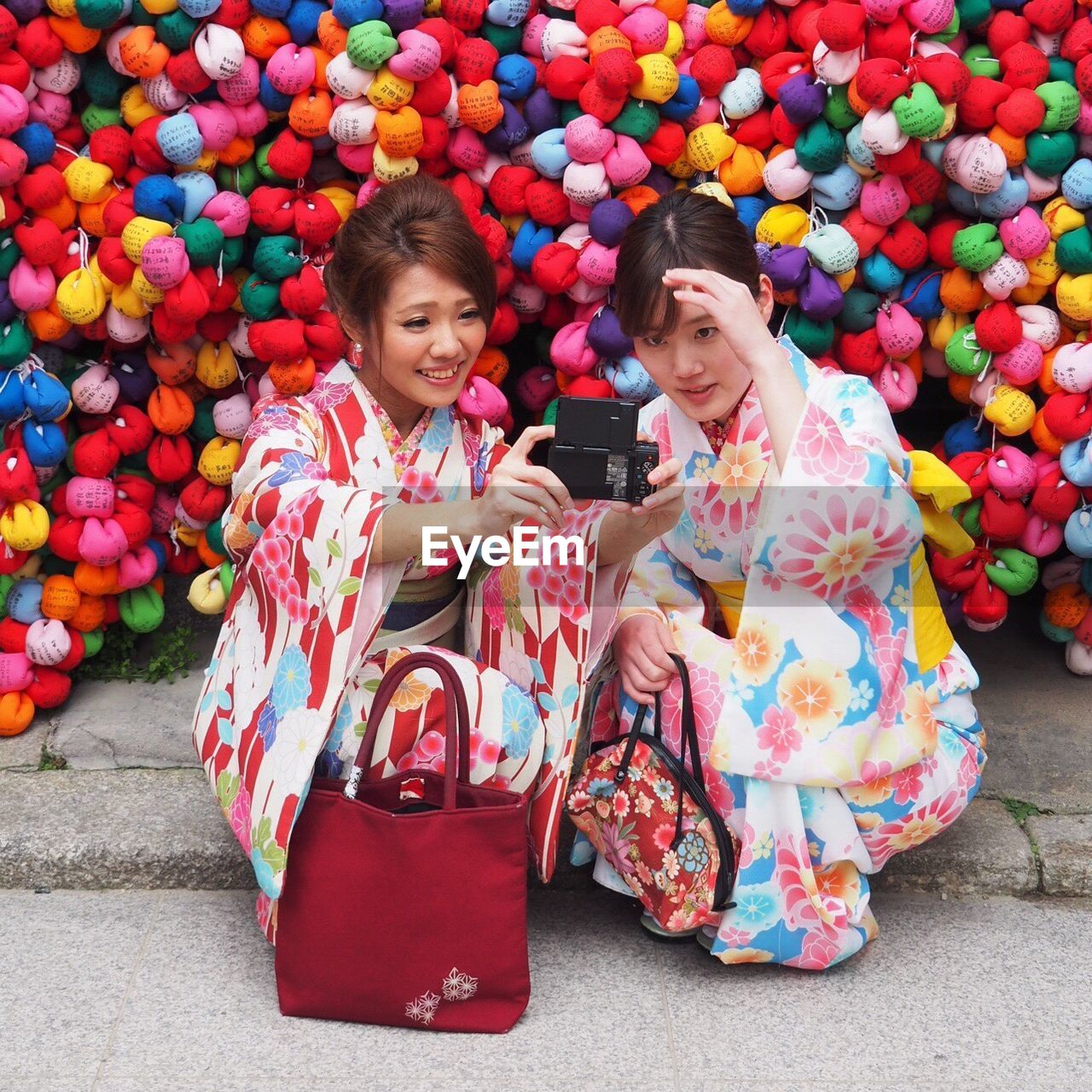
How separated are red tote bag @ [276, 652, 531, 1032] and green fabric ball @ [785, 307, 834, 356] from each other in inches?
45.4

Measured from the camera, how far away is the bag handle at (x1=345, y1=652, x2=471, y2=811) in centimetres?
230

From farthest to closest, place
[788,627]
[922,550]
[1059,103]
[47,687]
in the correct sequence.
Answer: [47,687]
[1059,103]
[922,550]
[788,627]

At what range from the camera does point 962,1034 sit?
2.36m

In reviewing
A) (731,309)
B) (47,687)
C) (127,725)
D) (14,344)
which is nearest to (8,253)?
(14,344)

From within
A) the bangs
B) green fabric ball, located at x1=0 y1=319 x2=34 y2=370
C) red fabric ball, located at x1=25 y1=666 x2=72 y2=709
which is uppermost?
the bangs

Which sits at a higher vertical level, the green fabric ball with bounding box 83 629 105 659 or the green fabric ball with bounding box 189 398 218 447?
the green fabric ball with bounding box 189 398 218 447

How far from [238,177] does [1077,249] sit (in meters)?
1.80

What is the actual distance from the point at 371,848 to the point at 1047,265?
1847 mm

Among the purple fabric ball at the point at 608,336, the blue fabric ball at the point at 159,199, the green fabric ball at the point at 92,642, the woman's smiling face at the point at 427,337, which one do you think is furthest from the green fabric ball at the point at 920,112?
the green fabric ball at the point at 92,642

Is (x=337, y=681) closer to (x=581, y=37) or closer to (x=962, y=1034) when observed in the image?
(x=962, y=1034)

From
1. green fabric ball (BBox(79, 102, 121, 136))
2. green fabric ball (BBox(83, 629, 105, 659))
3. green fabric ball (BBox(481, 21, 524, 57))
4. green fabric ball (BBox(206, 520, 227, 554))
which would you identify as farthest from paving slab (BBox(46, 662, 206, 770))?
green fabric ball (BBox(481, 21, 524, 57))

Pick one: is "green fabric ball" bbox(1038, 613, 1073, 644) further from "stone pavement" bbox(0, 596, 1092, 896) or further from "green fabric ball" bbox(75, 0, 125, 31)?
"green fabric ball" bbox(75, 0, 125, 31)

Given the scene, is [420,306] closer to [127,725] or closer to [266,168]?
[266,168]

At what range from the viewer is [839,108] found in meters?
2.78
